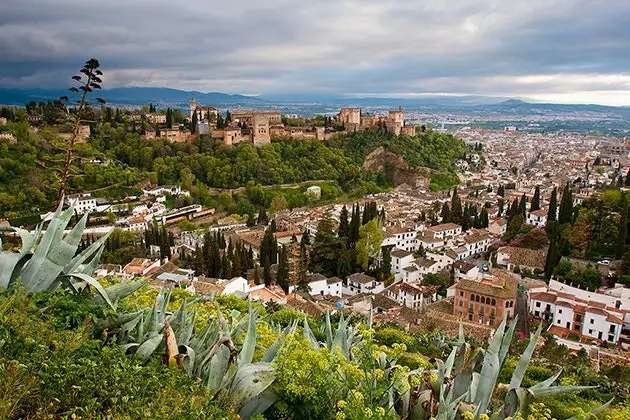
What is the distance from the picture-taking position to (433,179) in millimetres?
61531

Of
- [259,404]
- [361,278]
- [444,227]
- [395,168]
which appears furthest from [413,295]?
[395,168]

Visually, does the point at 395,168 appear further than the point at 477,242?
Yes

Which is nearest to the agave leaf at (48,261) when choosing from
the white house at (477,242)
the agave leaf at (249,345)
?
the agave leaf at (249,345)

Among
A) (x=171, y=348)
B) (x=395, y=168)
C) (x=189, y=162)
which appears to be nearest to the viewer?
(x=171, y=348)

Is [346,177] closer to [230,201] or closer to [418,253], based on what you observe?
[230,201]

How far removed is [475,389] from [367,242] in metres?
22.9

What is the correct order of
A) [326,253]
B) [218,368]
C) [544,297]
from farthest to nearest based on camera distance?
[326,253] → [544,297] → [218,368]

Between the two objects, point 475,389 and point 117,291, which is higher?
point 117,291

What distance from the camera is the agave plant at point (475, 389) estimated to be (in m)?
4.42

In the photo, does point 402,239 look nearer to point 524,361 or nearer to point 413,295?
point 413,295

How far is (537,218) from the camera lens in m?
33.4

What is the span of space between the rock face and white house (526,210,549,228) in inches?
1063

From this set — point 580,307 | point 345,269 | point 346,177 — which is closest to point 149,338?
point 580,307

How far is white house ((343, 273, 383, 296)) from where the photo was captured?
2511cm
